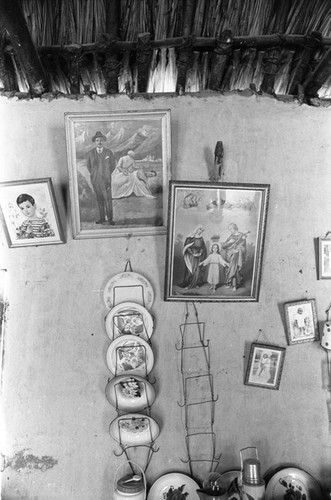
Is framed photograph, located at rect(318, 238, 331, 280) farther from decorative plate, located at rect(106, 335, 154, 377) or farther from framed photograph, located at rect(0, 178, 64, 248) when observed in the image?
framed photograph, located at rect(0, 178, 64, 248)

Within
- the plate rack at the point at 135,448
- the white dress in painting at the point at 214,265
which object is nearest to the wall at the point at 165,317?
the plate rack at the point at 135,448

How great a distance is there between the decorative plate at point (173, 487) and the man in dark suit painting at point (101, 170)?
1158mm

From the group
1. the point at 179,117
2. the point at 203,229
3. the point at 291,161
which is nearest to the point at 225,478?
the point at 203,229

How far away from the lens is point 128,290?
211 cm

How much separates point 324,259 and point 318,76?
0.79 m

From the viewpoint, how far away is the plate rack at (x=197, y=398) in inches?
81.6

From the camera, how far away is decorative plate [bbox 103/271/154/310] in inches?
82.8

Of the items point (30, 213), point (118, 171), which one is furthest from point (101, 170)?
point (30, 213)

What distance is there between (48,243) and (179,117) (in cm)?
81

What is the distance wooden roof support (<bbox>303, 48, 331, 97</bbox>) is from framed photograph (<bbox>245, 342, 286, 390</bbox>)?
1.15m

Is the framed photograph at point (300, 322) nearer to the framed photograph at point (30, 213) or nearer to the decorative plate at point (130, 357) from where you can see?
the decorative plate at point (130, 357)

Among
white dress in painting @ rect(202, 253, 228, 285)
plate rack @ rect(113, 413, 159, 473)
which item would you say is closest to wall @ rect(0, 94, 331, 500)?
plate rack @ rect(113, 413, 159, 473)

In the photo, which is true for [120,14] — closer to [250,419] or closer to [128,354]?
[128,354]

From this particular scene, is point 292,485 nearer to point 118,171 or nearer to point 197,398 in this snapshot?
point 197,398
